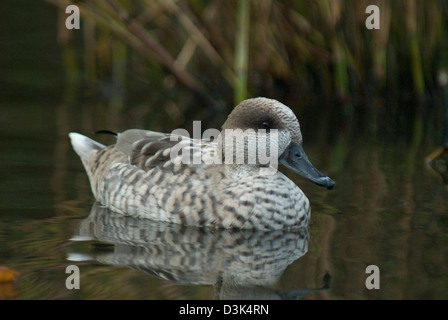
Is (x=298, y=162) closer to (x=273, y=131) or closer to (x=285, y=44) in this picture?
(x=273, y=131)

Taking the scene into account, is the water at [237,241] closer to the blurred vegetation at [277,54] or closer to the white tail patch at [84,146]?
the white tail patch at [84,146]

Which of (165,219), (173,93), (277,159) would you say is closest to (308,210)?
(277,159)

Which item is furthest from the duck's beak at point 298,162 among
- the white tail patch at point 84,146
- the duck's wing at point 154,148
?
the white tail patch at point 84,146

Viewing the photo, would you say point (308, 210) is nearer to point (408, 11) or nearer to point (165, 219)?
point (165, 219)

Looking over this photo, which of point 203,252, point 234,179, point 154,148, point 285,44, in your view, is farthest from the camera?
point 285,44

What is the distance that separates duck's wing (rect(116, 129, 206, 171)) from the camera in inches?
257

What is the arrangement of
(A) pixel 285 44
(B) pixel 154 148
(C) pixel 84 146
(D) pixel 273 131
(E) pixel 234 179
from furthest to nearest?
(A) pixel 285 44
(C) pixel 84 146
(B) pixel 154 148
(E) pixel 234 179
(D) pixel 273 131

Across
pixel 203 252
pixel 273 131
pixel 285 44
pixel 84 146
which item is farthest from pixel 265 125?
pixel 285 44

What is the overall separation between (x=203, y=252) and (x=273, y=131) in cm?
112

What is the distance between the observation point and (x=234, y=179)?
6.28 metres

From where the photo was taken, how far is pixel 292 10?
34.1 ft

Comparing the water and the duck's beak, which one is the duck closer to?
the duck's beak

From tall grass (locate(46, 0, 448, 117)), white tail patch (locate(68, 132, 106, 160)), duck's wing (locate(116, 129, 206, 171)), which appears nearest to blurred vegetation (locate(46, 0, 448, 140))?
tall grass (locate(46, 0, 448, 117))

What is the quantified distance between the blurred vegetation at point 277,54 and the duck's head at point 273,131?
3.38 meters
